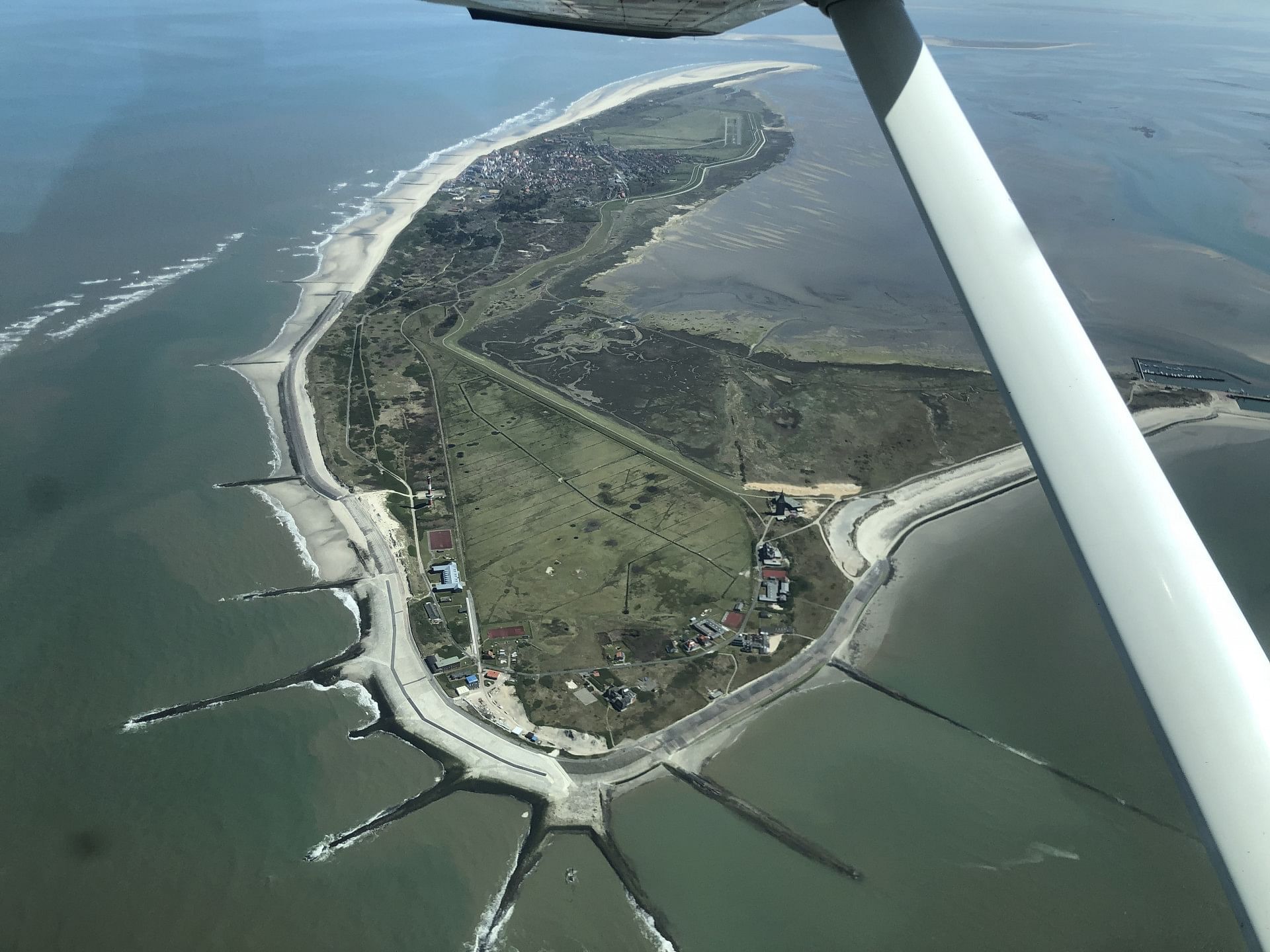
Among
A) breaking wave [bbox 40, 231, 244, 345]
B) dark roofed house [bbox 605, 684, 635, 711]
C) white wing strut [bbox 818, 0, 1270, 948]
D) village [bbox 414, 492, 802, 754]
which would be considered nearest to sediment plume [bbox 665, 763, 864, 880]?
dark roofed house [bbox 605, 684, 635, 711]

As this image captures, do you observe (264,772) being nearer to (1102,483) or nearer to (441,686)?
(441,686)

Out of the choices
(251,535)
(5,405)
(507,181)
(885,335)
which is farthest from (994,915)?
(507,181)

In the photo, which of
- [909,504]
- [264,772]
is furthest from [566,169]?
[264,772]

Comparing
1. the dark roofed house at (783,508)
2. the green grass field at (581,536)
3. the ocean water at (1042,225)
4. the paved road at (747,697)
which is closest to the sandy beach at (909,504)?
the paved road at (747,697)

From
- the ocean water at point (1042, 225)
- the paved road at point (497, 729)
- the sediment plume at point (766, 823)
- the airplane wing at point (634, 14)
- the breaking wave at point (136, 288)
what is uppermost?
the airplane wing at point (634, 14)

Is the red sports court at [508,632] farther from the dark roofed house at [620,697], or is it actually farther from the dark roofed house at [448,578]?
the dark roofed house at [620,697]

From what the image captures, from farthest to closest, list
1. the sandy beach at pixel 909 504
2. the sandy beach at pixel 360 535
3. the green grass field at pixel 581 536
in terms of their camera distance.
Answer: the sandy beach at pixel 909 504, the green grass field at pixel 581 536, the sandy beach at pixel 360 535

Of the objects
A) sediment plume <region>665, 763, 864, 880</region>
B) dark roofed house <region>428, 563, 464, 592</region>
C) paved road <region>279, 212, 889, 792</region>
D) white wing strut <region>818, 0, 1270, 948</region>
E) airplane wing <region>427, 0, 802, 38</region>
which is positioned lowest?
sediment plume <region>665, 763, 864, 880</region>

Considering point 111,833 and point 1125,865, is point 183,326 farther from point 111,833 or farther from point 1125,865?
point 1125,865

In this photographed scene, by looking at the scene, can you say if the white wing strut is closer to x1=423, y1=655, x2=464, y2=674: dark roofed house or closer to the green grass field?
the green grass field
